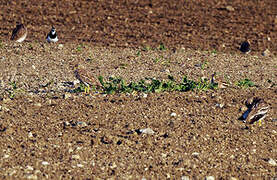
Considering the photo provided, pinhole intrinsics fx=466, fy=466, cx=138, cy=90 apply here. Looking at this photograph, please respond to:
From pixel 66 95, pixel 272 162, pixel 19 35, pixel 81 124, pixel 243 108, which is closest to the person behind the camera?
pixel 272 162

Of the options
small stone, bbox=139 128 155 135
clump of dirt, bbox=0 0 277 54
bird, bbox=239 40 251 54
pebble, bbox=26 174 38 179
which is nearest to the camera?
pebble, bbox=26 174 38 179

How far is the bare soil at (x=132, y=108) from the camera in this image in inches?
243

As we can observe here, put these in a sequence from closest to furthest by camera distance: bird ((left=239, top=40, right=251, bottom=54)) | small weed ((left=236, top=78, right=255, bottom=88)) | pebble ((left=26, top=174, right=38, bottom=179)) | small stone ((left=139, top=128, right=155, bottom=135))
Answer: pebble ((left=26, top=174, right=38, bottom=179)) → small stone ((left=139, top=128, right=155, bottom=135)) → small weed ((left=236, top=78, right=255, bottom=88)) → bird ((left=239, top=40, right=251, bottom=54))

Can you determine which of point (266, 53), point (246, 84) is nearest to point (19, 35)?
point (246, 84)

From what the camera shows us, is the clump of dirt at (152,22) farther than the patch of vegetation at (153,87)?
Yes

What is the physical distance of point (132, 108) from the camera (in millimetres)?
8000

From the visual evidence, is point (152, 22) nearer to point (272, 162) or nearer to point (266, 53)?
point (266, 53)

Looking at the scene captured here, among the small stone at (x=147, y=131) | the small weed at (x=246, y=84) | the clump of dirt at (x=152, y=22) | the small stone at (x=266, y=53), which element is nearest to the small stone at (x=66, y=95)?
the small stone at (x=147, y=131)

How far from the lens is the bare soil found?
6.17 metres

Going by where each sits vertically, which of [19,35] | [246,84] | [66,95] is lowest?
[19,35]

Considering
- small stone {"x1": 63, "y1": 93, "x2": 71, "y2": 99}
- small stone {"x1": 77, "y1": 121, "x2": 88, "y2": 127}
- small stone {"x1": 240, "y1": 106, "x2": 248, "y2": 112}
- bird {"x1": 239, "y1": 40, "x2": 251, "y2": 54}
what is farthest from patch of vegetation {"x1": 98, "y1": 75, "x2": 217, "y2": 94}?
bird {"x1": 239, "y1": 40, "x2": 251, "y2": 54}

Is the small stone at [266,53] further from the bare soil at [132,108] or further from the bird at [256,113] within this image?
the bird at [256,113]

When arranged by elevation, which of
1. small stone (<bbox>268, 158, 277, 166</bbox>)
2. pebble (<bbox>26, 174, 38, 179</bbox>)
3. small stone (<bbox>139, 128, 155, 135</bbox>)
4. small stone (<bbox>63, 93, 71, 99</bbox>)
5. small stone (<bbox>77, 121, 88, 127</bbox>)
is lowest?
small stone (<bbox>63, 93, 71, 99</bbox>)

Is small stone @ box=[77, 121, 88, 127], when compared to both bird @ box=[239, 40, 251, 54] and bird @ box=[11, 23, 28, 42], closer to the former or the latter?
bird @ box=[11, 23, 28, 42]
